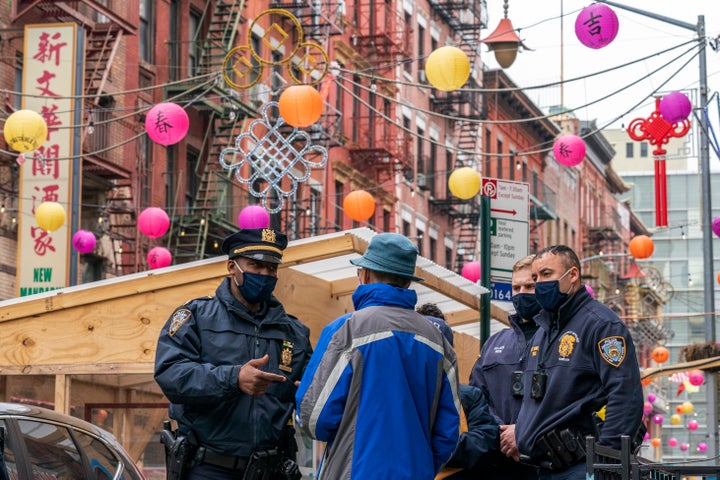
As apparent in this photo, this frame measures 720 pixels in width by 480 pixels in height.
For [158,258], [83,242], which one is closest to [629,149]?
[158,258]

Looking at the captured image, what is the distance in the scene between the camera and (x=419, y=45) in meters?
56.6

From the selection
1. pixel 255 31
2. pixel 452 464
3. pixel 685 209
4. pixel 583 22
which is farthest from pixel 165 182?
pixel 685 209

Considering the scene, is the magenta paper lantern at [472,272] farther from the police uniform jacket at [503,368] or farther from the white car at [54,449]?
the white car at [54,449]

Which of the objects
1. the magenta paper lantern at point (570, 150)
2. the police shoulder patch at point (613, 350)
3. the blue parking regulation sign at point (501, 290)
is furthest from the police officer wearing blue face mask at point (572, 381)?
the magenta paper lantern at point (570, 150)

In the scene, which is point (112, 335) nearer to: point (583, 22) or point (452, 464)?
point (452, 464)

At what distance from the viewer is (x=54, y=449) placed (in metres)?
8.09

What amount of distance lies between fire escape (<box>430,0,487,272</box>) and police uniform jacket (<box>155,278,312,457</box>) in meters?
48.0

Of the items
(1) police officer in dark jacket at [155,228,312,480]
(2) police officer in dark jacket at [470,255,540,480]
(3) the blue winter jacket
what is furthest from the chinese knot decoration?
(3) the blue winter jacket

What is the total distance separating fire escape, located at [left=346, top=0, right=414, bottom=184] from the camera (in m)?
49.2

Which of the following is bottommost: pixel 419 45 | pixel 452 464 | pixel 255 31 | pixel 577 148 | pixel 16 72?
pixel 452 464

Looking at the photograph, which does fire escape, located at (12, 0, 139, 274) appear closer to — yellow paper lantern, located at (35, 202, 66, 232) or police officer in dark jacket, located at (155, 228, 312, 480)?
yellow paper lantern, located at (35, 202, 66, 232)

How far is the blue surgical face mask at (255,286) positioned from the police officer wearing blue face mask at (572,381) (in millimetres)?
1609

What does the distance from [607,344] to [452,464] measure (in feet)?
4.00

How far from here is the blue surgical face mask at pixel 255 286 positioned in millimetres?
8125
